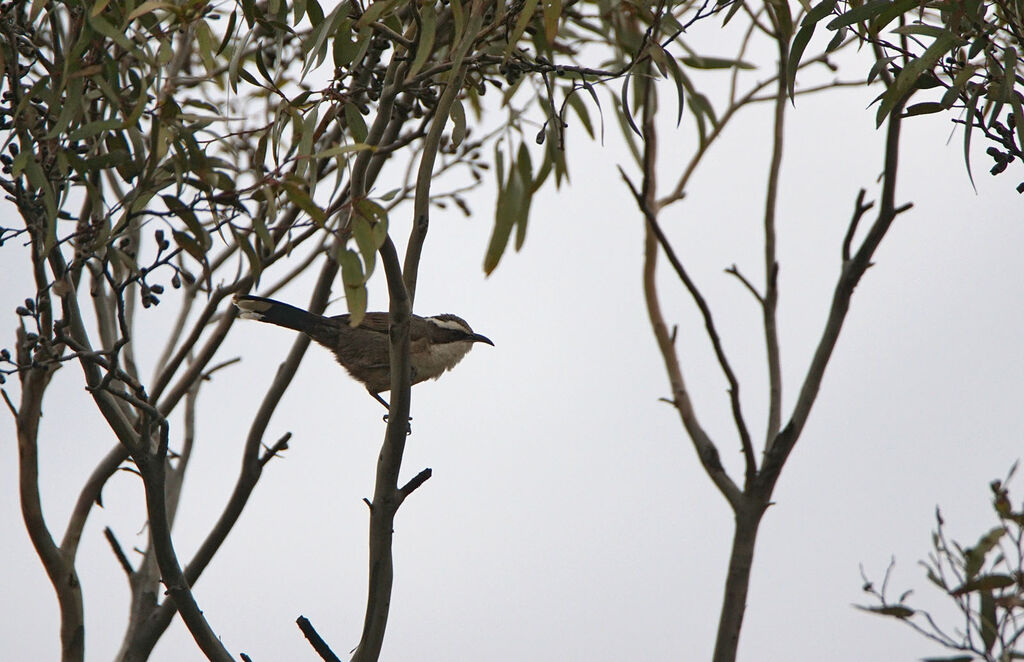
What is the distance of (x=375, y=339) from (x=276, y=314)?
2.53ft

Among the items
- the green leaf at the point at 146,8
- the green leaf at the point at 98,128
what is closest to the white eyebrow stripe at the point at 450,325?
the green leaf at the point at 98,128

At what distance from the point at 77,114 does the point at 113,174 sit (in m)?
2.29

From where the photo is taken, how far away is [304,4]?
346 centimetres

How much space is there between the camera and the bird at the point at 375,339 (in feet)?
17.1

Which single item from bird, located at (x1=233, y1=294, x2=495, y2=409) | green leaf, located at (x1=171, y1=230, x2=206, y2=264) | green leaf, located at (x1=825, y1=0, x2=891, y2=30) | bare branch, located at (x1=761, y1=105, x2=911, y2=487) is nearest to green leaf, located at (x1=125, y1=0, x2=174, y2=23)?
green leaf, located at (x1=171, y1=230, x2=206, y2=264)

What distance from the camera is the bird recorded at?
17.1 feet

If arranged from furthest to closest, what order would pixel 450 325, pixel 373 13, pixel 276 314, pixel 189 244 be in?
pixel 450 325, pixel 276 314, pixel 189 244, pixel 373 13

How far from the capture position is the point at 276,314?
205 inches

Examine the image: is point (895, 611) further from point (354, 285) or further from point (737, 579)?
point (354, 285)

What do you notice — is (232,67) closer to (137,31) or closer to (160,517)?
(137,31)

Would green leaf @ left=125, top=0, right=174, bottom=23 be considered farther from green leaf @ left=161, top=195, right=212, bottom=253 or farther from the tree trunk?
the tree trunk

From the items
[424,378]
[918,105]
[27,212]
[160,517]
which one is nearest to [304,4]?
[27,212]

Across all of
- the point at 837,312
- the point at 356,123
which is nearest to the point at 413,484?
the point at 356,123

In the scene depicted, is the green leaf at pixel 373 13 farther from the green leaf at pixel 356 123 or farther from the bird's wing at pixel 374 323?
the bird's wing at pixel 374 323
